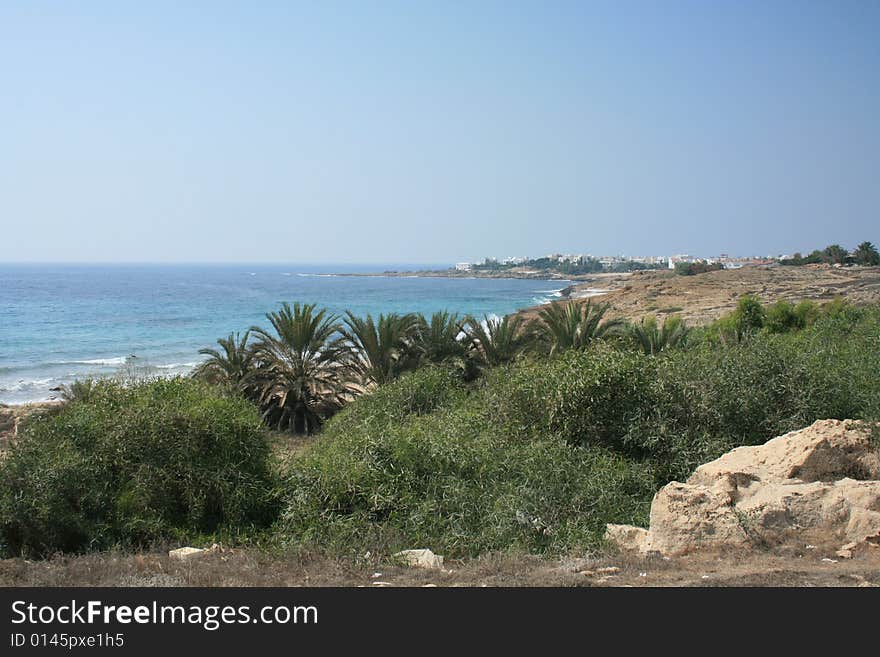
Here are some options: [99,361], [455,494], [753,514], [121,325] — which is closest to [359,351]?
[455,494]

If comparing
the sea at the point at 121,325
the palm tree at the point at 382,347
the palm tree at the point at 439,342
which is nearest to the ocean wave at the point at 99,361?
the sea at the point at 121,325

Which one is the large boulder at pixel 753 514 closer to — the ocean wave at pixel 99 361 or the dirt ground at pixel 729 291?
the dirt ground at pixel 729 291

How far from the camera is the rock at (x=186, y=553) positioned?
6.43m

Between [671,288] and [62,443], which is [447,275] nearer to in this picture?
[671,288]

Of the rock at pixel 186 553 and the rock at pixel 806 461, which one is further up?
the rock at pixel 806 461

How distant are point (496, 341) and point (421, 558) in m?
11.9

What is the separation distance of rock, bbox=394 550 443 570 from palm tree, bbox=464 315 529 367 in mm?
11491

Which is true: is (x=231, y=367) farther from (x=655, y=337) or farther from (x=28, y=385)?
(x=28, y=385)

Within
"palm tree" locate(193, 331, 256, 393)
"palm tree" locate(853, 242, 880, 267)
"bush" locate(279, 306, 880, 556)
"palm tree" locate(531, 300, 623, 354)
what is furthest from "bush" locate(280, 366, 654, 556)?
"palm tree" locate(853, 242, 880, 267)

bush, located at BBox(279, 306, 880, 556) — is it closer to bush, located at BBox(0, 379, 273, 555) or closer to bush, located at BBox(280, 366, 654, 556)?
bush, located at BBox(280, 366, 654, 556)

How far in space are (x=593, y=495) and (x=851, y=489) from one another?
2.52m

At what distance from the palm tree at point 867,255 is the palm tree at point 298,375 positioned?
6765 centimetres

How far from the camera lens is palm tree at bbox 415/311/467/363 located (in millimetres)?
18156

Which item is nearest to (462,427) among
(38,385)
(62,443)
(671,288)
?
(62,443)
